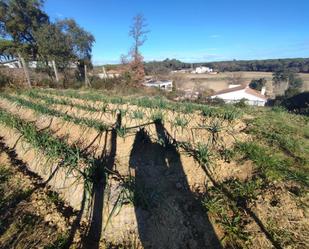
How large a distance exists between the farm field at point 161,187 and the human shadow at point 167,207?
1cm

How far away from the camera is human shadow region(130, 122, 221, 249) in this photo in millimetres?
2365

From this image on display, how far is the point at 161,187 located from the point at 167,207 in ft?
1.53

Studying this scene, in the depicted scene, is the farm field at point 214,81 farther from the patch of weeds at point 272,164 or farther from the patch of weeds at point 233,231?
the patch of weeds at point 233,231

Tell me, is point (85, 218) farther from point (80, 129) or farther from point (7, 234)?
point (80, 129)

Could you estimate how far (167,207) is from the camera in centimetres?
278

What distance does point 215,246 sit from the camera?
89.4 inches

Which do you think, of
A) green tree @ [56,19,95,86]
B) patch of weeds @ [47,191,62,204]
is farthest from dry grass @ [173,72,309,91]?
patch of weeds @ [47,191,62,204]

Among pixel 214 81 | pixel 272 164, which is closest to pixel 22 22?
pixel 272 164

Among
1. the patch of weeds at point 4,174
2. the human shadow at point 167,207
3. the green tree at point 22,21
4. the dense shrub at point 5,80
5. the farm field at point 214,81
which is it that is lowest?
the farm field at point 214,81

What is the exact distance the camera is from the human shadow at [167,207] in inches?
A: 93.1

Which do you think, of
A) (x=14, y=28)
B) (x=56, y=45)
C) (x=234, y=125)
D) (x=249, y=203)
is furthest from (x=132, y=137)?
(x=14, y=28)

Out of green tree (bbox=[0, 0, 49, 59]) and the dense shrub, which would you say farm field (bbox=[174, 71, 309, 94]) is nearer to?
green tree (bbox=[0, 0, 49, 59])

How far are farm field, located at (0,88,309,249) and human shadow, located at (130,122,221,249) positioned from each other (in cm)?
1

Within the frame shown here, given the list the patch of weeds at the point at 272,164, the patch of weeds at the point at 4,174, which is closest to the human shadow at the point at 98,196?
the patch of weeds at the point at 4,174
